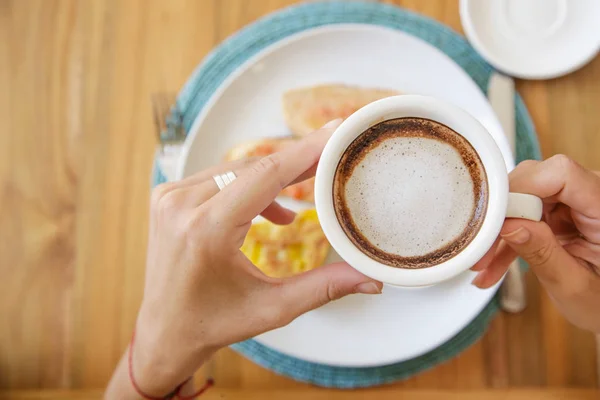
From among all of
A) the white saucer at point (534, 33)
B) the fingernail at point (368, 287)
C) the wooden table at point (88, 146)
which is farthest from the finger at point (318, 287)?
the white saucer at point (534, 33)

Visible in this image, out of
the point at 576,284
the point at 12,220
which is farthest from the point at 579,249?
the point at 12,220

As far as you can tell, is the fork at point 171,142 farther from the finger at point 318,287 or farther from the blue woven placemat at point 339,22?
the finger at point 318,287

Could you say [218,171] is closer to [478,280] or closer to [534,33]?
[478,280]

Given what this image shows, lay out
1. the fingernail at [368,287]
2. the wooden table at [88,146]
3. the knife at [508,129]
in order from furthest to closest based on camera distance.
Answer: the wooden table at [88,146], the knife at [508,129], the fingernail at [368,287]

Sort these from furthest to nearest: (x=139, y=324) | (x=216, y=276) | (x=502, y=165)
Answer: (x=139, y=324), (x=216, y=276), (x=502, y=165)

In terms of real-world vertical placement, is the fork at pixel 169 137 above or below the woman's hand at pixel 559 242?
above

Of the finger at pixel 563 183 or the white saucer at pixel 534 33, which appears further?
the white saucer at pixel 534 33

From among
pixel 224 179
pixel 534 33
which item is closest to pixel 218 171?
pixel 224 179

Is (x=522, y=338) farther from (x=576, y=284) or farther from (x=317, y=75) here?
(x=317, y=75)
